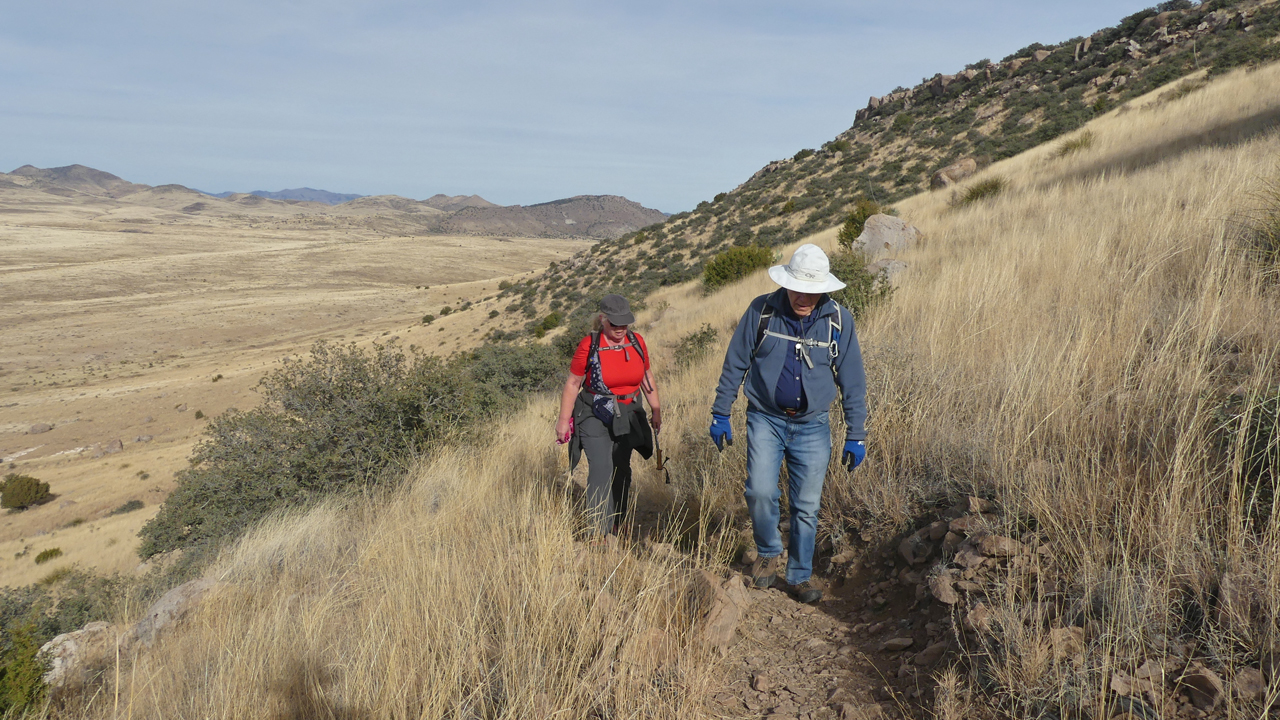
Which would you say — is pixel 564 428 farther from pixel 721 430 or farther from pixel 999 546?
pixel 999 546

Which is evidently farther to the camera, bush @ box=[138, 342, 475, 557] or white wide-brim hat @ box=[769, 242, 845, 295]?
bush @ box=[138, 342, 475, 557]

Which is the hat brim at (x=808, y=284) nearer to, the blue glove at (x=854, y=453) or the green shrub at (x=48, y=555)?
the blue glove at (x=854, y=453)

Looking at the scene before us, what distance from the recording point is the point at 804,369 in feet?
10.8

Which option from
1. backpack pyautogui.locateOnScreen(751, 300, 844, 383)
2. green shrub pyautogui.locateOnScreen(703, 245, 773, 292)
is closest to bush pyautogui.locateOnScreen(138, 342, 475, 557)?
backpack pyautogui.locateOnScreen(751, 300, 844, 383)

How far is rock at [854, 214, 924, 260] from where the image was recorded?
12.5 meters

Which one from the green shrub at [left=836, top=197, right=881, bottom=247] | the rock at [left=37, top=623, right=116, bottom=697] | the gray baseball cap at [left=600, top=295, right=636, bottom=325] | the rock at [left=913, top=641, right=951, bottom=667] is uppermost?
the green shrub at [left=836, top=197, right=881, bottom=247]

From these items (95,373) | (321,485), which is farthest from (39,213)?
(321,485)

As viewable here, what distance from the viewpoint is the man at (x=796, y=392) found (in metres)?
3.29

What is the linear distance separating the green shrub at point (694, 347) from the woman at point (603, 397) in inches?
242

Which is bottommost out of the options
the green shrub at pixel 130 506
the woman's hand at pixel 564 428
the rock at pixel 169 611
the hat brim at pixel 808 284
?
the green shrub at pixel 130 506

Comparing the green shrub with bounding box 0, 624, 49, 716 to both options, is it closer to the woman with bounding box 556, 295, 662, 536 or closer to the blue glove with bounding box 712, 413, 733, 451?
the woman with bounding box 556, 295, 662, 536

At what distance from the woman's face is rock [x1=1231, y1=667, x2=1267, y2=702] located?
3.23m

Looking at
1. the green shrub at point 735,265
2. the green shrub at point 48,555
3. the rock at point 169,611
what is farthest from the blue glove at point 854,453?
the green shrub at point 48,555

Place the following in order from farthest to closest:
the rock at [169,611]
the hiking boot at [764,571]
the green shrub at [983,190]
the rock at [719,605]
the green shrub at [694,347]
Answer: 1. the green shrub at [983,190]
2. the green shrub at [694,347]
3. the rock at [169,611]
4. the hiking boot at [764,571]
5. the rock at [719,605]
